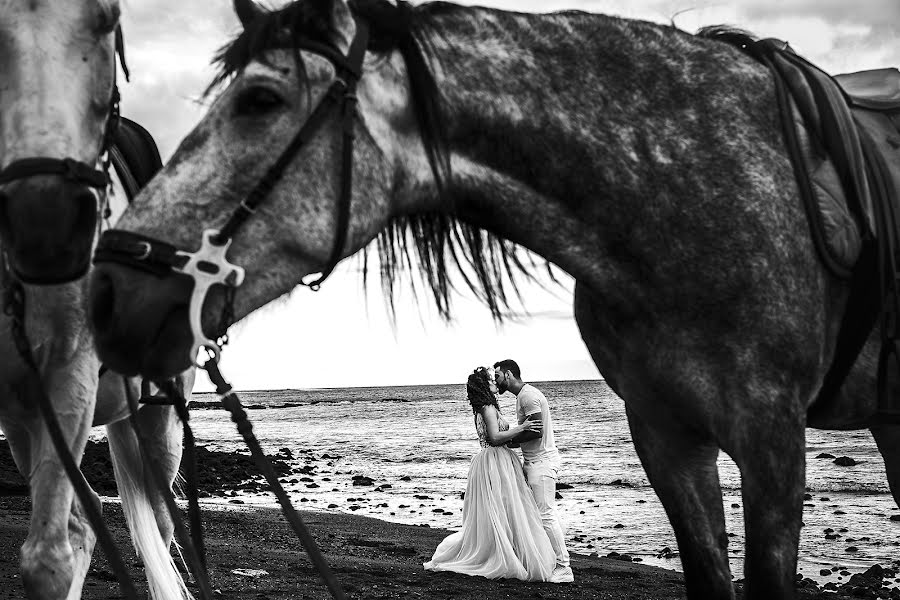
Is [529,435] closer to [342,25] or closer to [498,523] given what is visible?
[498,523]

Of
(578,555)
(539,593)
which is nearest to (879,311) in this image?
(539,593)

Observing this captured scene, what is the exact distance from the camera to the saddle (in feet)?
9.23

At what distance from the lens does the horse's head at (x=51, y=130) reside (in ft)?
9.16

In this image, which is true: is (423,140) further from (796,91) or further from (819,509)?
(819,509)

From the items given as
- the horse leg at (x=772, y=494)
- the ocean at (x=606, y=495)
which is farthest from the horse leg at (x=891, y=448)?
the ocean at (x=606, y=495)

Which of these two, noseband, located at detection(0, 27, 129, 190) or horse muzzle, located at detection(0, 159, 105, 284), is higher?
noseband, located at detection(0, 27, 129, 190)

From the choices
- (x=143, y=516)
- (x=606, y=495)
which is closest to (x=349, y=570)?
(x=143, y=516)

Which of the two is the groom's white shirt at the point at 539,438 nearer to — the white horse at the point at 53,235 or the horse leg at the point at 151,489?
the horse leg at the point at 151,489

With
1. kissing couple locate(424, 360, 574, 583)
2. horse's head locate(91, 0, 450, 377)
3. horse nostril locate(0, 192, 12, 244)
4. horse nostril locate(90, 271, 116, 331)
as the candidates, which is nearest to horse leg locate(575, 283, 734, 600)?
horse's head locate(91, 0, 450, 377)

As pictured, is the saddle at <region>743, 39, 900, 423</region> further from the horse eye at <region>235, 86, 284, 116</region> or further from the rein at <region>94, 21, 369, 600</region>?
the horse eye at <region>235, 86, 284, 116</region>

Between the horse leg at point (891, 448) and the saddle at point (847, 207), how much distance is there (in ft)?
2.25

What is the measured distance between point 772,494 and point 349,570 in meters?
8.36

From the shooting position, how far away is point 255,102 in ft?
8.13

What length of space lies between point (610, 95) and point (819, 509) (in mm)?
19079
